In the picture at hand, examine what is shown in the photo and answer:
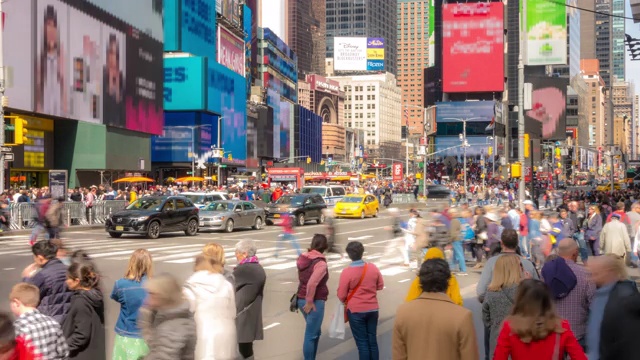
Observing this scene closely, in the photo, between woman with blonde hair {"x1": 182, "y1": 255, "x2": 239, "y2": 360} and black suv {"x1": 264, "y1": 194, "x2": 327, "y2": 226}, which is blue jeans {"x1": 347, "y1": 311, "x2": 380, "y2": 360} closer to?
woman with blonde hair {"x1": 182, "y1": 255, "x2": 239, "y2": 360}

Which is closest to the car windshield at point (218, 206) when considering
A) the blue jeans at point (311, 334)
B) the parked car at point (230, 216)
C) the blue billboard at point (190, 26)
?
the parked car at point (230, 216)

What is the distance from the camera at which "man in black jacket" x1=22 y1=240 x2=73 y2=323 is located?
6.98 meters

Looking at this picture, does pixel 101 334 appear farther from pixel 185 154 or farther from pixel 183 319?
pixel 185 154

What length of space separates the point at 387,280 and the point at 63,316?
11.4 meters

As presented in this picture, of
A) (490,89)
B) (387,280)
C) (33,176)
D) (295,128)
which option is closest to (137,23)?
(33,176)

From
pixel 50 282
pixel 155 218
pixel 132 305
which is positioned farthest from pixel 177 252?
pixel 132 305

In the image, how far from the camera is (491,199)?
59719 mm

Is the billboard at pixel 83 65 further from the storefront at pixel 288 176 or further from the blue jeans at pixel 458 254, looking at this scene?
the blue jeans at pixel 458 254

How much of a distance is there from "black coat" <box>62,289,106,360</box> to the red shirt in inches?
129

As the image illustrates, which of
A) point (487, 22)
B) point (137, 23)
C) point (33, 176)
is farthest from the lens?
point (487, 22)

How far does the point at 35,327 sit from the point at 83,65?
180ft

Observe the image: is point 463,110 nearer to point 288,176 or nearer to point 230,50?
point 230,50

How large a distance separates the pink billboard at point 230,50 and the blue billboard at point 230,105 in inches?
167

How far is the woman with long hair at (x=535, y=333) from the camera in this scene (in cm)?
486
